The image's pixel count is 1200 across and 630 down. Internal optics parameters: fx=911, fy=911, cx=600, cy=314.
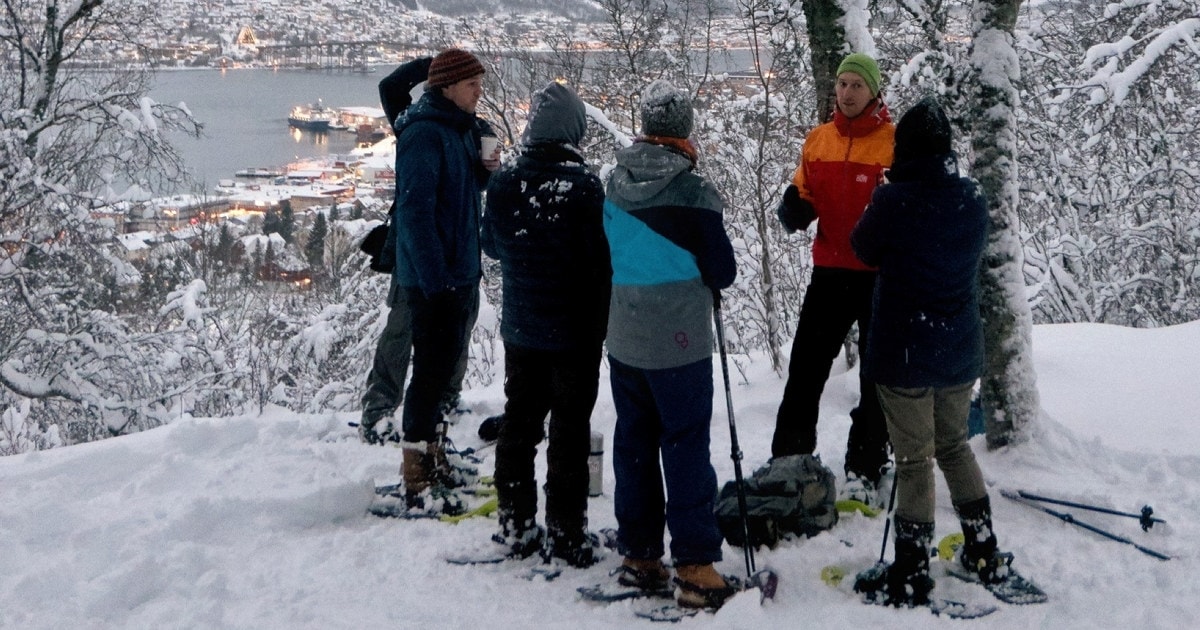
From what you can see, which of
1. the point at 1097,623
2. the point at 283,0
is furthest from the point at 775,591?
the point at 283,0

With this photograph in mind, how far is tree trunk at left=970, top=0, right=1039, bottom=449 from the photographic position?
430 centimetres

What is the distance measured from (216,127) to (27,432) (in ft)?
82.0

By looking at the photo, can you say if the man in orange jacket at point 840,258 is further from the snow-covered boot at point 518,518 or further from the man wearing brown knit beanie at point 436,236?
the man wearing brown knit beanie at point 436,236

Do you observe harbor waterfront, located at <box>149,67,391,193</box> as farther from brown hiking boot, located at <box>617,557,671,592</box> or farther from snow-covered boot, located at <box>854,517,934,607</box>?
snow-covered boot, located at <box>854,517,934,607</box>

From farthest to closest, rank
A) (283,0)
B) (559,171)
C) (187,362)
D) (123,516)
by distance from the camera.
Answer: (283,0)
(187,362)
(123,516)
(559,171)

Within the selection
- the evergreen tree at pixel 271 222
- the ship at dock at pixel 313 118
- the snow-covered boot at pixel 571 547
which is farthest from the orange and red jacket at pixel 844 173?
the ship at dock at pixel 313 118

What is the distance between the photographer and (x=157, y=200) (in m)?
14.4

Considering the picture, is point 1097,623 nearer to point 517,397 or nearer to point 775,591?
point 775,591

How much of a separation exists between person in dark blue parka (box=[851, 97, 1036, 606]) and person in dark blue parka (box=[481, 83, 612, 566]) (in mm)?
1000

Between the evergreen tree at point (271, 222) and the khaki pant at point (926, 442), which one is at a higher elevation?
the khaki pant at point (926, 442)

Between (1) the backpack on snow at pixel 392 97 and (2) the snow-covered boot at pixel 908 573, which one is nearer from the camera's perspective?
(2) the snow-covered boot at pixel 908 573

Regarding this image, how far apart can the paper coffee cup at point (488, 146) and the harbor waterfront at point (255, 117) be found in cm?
2088

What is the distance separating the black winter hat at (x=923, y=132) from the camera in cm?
305

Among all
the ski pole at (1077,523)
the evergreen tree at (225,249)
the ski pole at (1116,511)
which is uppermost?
the ski pole at (1116,511)
